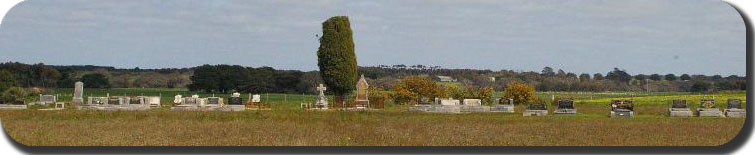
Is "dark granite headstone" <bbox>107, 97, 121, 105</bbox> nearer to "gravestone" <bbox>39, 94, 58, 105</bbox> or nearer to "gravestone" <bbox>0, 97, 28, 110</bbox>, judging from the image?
"gravestone" <bbox>0, 97, 28, 110</bbox>

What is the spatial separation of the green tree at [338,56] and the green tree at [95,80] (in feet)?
64.2

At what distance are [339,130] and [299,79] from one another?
1369 inches

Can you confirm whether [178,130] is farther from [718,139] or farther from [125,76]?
[125,76]

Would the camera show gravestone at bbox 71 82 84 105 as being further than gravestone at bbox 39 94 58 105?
No

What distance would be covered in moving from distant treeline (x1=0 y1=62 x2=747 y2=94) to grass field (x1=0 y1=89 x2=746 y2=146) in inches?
872

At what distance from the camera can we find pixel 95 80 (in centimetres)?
5291

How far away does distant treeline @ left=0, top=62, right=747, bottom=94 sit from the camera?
49438 millimetres

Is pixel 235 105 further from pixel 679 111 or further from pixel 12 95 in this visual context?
pixel 679 111

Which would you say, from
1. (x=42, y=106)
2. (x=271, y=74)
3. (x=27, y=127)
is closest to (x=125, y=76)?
(x=271, y=74)

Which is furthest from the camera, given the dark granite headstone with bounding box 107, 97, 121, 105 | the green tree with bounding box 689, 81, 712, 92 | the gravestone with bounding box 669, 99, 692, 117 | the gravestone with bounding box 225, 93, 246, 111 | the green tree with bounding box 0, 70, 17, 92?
the green tree with bounding box 689, 81, 712, 92

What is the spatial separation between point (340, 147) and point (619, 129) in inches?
328

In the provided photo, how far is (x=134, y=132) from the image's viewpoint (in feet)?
60.6

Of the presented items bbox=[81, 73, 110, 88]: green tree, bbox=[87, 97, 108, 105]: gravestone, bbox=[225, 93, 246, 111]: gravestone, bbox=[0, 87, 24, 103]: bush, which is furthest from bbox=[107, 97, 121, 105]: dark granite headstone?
bbox=[81, 73, 110, 88]: green tree

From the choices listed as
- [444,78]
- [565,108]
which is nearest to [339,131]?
[565,108]
